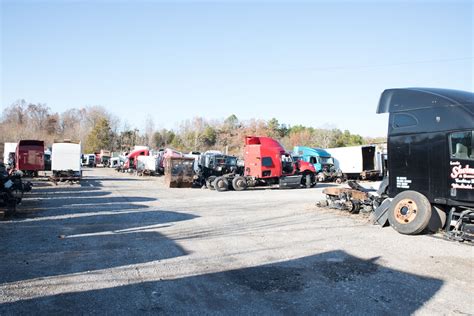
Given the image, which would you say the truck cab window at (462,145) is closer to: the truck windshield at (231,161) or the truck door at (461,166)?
the truck door at (461,166)

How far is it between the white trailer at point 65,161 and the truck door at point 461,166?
866 inches

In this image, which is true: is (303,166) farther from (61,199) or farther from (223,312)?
(223,312)

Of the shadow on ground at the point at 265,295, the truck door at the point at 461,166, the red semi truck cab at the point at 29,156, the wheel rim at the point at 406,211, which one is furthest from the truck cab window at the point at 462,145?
the red semi truck cab at the point at 29,156

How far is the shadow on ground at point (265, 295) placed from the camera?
4.88 m

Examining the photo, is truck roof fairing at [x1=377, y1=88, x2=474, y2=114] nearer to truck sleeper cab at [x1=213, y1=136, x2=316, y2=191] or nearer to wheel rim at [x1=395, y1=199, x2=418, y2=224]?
wheel rim at [x1=395, y1=199, x2=418, y2=224]

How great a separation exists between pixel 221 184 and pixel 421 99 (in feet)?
49.4

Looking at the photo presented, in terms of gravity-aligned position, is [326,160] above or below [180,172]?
above

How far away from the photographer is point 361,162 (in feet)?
109

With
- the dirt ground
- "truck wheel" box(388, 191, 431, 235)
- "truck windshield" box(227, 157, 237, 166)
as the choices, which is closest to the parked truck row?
"truck wheel" box(388, 191, 431, 235)

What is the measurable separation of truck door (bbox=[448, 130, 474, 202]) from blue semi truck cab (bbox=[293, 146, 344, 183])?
22833mm

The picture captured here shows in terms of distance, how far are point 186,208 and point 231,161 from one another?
43.9ft

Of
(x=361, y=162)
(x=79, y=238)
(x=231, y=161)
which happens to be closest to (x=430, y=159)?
(x=79, y=238)

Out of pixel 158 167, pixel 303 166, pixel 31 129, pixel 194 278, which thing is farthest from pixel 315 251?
pixel 31 129

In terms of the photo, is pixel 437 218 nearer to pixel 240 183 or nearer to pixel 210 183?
pixel 240 183
